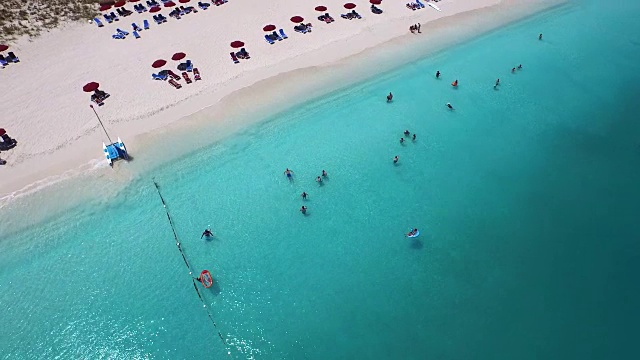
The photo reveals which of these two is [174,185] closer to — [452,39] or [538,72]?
[452,39]

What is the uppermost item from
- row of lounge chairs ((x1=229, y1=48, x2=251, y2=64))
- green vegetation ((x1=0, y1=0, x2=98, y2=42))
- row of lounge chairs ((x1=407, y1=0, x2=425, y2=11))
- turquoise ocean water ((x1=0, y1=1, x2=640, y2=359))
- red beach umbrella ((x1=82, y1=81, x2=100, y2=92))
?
green vegetation ((x1=0, y1=0, x2=98, y2=42))

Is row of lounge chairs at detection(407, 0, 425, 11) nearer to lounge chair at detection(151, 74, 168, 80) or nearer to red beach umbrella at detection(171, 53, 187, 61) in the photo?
red beach umbrella at detection(171, 53, 187, 61)

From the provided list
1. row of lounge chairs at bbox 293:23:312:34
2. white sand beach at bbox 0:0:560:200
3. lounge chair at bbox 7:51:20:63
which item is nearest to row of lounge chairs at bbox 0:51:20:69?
lounge chair at bbox 7:51:20:63

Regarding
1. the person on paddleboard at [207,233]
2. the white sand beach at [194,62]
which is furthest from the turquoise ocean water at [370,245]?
the white sand beach at [194,62]

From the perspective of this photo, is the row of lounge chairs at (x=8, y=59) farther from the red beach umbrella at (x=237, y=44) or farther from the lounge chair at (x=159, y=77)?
the red beach umbrella at (x=237, y=44)

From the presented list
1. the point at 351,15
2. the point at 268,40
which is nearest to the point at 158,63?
the point at 268,40
